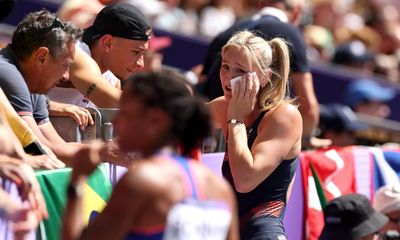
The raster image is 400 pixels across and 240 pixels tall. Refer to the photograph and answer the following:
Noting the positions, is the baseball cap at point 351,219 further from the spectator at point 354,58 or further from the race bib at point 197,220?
the spectator at point 354,58

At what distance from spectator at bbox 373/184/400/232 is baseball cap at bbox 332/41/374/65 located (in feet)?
21.0

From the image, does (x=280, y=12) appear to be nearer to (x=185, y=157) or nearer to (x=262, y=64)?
(x=262, y=64)

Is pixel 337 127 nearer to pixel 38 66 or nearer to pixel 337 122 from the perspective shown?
pixel 337 122

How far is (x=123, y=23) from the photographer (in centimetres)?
676

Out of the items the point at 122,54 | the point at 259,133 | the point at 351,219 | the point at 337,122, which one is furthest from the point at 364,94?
the point at 259,133

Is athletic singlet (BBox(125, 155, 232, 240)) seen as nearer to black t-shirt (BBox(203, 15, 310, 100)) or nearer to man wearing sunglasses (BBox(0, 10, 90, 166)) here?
man wearing sunglasses (BBox(0, 10, 90, 166))

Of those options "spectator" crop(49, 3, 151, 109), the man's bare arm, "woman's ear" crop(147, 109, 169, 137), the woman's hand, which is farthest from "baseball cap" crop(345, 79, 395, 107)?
"woman's ear" crop(147, 109, 169, 137)

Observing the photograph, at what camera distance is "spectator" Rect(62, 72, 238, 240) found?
12.7 ft

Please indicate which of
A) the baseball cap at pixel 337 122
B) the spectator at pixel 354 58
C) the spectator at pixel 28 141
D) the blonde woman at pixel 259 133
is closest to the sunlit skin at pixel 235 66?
the blonde woman at pixel 259 133

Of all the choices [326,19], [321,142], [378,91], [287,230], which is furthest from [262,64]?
[326,19]

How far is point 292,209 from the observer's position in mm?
7582

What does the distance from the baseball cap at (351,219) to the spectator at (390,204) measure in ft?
1.29

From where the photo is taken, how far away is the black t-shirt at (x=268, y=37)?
26.1 ft

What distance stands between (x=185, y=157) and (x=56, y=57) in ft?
6.84
